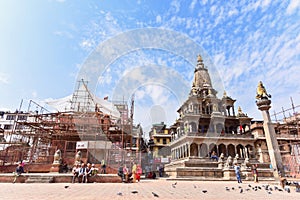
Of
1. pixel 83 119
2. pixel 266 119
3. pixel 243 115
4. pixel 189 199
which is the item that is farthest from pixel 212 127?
pixel 189 199

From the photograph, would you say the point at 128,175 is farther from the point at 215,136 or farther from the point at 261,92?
the point at 215,136

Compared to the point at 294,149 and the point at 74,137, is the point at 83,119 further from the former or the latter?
the point at 294,149

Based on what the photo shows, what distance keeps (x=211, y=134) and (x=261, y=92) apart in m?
13.8

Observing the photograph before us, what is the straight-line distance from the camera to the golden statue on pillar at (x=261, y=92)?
2008cm

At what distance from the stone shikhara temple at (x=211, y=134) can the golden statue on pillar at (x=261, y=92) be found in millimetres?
9384

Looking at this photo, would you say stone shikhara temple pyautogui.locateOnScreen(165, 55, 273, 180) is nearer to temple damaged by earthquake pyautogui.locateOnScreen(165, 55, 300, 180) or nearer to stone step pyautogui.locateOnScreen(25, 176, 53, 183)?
temple damaged by earthquake pyautogui.locateOnScreen(165, 55, 300, 180)

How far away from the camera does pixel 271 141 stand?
17969mm

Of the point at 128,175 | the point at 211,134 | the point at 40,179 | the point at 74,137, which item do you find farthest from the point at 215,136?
the point at 40,179

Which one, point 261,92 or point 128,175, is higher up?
point 261,92

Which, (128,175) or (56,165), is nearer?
(128,175)

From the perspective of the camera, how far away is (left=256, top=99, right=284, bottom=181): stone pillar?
17453mm

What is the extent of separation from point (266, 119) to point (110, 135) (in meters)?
16.9

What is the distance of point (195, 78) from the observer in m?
45.6

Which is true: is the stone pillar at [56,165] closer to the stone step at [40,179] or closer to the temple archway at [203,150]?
the stone step at [40,179]
